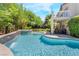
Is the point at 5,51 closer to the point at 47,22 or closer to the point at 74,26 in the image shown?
the point at 47,22

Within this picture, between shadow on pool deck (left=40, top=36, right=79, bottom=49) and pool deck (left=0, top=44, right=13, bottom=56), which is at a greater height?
shadow on pool deck (left=40, top=36, right=79, bottom=49)

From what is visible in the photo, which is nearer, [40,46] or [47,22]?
[40,46]

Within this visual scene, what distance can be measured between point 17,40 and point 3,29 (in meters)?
0.51

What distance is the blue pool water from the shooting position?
6118 mm

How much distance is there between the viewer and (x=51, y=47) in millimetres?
6215

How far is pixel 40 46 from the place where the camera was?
6.18m

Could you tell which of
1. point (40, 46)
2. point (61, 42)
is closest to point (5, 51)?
point (40, 46)

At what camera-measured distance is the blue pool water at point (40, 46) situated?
20.1ft

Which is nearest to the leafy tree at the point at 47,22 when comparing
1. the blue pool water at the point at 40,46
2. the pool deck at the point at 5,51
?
the blue pool water at the point at 40,46

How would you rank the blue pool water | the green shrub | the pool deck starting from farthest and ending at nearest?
1. the green shrub
2. the blue pool water
3. the pool deck

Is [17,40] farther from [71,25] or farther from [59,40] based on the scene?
[71,25]

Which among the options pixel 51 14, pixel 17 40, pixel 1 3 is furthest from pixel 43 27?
pixel 1 3

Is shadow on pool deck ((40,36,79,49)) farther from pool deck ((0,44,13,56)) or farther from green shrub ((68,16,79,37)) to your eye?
pool deck ((0,44,13,56))

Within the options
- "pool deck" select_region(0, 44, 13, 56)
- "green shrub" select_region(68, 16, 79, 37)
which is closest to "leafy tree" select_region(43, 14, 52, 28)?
"green shrub" select_region(68, 16, 79, 37)
